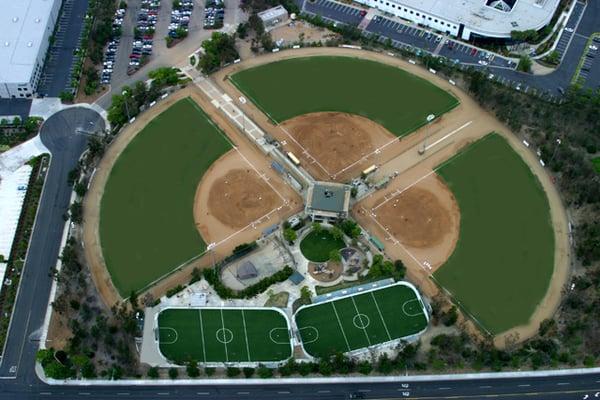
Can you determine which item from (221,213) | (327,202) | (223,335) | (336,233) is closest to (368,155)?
(327,202)

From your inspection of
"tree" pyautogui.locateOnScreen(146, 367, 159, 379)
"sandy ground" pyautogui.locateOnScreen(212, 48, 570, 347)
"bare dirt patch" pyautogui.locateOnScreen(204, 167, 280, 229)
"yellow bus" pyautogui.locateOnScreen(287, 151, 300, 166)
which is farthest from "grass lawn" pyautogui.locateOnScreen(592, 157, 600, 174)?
"tree" pyautogui.locateOnScreen(146, 367, 159, 379)

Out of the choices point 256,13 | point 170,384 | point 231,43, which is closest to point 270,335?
point 170,384

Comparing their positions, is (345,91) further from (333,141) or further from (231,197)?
(231,197)

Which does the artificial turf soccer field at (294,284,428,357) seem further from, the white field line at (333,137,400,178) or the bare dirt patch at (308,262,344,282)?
the white field line at (333,137,400,178)

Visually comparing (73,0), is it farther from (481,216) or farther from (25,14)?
(481,216)

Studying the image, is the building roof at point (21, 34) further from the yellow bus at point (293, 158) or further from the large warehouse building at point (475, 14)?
the large warehouse building at point (475, 14)
